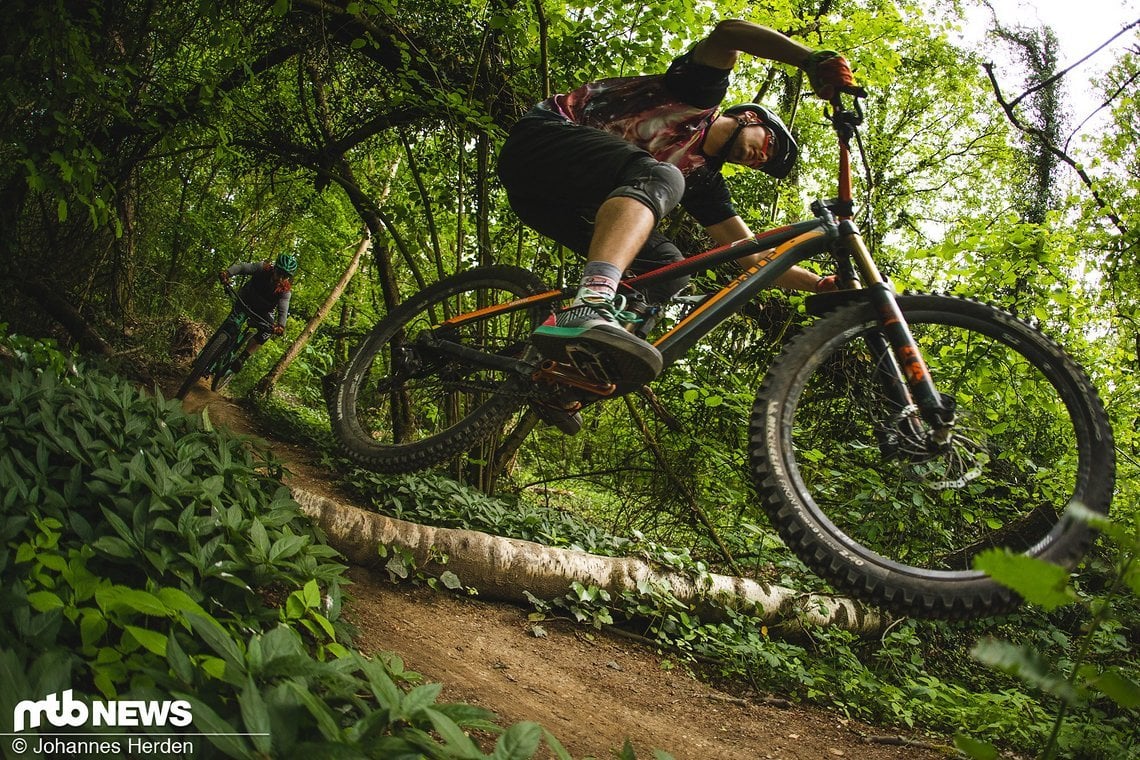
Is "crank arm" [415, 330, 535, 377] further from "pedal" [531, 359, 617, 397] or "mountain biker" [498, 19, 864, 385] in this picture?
"mountain biker" [498, 19, 864, 385]

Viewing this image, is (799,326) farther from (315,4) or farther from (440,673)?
(315,4)

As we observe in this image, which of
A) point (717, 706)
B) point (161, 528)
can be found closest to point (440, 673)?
point (161, 528)

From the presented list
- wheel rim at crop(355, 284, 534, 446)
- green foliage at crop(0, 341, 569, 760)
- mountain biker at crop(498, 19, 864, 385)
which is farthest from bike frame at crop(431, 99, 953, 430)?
green foliage at crop(0, 341, 569, 760)

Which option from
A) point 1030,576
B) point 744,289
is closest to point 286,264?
point 744,289

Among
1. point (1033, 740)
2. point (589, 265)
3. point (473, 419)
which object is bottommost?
point (1033, 740)

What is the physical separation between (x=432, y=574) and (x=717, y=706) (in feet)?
5.70

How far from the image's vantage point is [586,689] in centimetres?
341

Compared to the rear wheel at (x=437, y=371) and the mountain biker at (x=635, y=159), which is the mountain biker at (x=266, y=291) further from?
the mountain biker at (x=635, y=159)

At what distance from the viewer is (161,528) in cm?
215

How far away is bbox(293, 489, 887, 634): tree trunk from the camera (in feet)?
12.8

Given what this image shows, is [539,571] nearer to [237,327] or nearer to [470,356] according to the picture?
[470,356]

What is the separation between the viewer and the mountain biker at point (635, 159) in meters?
2.40

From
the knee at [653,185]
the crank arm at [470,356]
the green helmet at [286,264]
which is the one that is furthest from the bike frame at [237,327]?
the knee at [653,185]

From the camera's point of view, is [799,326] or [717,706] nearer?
[717,706]
